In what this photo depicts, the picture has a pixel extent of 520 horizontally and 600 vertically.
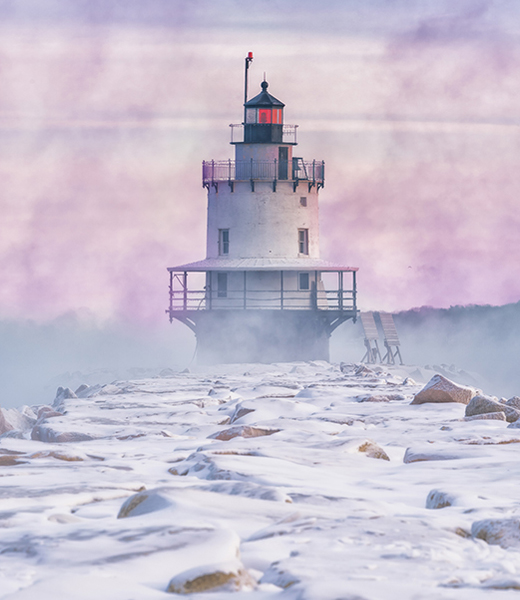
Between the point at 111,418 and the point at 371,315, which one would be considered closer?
the point at 111,418

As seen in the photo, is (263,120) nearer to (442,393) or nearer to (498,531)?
(442,393)

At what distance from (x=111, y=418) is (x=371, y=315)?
29.1 m

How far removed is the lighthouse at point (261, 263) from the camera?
117 feet

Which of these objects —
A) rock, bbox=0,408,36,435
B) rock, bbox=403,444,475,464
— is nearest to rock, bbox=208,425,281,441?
rock, bbox=403,444,475,464

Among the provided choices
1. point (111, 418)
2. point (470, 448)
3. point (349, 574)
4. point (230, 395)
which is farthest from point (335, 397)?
point (349, 574)

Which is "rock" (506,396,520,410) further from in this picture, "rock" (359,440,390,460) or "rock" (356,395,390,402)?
"rock" (359,440,390,460)

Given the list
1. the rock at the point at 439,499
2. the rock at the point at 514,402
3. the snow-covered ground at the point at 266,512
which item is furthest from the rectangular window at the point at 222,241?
the rock at the point at 439,499

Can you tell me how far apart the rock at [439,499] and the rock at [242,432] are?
2499mm

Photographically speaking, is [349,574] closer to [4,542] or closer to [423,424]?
[4,542]

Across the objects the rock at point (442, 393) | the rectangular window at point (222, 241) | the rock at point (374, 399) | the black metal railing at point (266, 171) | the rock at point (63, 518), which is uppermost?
the black metal railing at point (266, 171)

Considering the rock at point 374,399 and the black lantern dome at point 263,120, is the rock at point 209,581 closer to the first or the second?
the rock at point 374,399

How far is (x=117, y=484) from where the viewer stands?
4.39m

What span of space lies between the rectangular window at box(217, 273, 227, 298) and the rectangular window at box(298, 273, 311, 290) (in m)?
3.09

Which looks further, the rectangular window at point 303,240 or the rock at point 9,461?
the rectangular window at point 303,240
